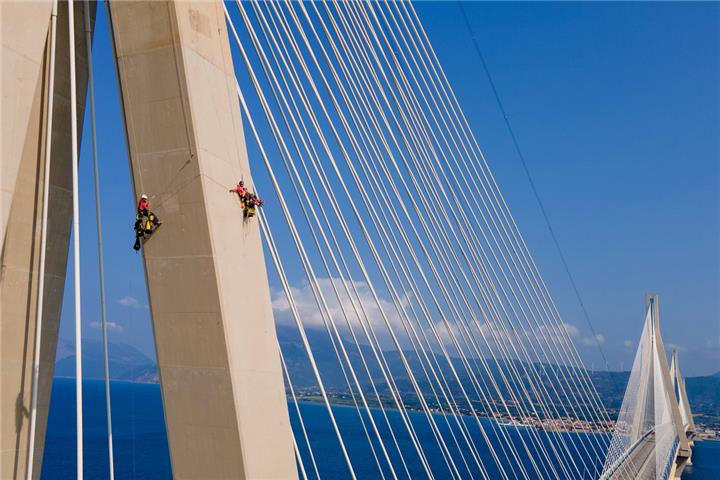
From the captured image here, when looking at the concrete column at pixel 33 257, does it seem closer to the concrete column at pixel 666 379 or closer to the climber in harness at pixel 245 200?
the climber in harness at pixel 245 200

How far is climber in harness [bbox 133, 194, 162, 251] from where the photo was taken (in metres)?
5.01

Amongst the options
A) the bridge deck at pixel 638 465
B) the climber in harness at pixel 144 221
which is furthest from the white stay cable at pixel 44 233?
the bridge deck at pixel 638 465

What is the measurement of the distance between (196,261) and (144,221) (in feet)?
1.61

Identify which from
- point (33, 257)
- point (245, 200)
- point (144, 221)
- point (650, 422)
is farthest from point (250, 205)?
point (650, 422)

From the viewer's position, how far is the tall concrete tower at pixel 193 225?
4.80 meters

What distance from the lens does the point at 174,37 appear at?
4984 millimetres

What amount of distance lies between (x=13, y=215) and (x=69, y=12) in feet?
5.31

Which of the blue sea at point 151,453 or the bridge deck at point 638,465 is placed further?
the blue sea at point 151,453

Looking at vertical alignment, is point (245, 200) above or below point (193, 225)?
above

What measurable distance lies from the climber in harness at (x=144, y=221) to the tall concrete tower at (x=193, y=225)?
2.2 inches

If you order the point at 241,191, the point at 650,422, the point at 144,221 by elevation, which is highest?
the point at 650,422

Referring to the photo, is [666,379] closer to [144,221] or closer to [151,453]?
[151,453]

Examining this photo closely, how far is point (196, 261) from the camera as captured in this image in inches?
193

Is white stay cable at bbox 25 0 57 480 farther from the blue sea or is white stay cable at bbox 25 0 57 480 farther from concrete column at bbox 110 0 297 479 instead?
the blue sea
